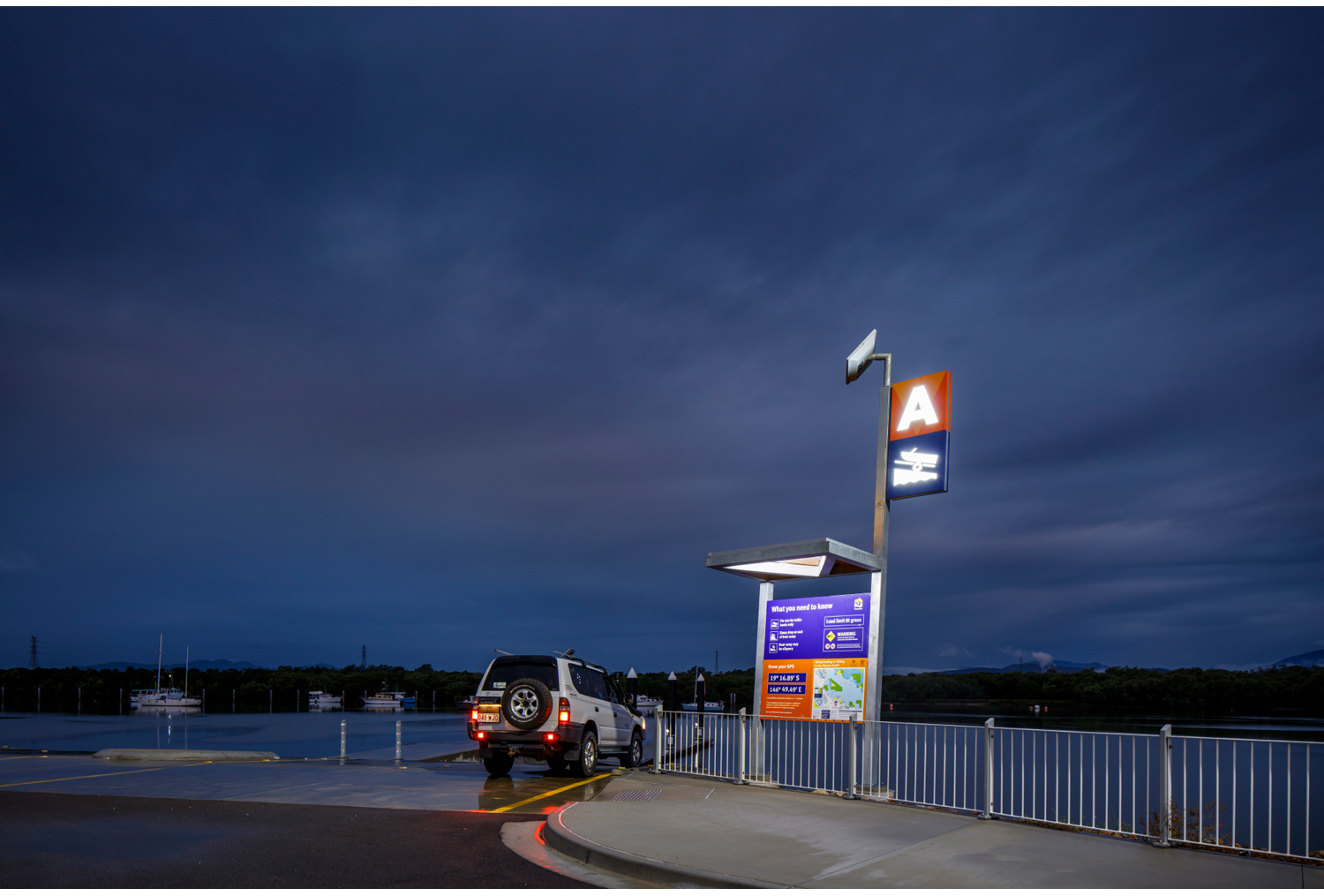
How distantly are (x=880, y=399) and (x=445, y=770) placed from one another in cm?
1081

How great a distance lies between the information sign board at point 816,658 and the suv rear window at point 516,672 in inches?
153

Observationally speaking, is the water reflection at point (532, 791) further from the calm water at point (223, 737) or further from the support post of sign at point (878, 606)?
the calm water at point (223, 737)

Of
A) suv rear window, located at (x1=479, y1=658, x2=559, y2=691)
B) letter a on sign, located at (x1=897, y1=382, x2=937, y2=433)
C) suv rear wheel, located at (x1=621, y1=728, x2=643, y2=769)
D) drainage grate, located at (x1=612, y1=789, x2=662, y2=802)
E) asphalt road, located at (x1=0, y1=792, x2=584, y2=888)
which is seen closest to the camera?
asphalt road, located at (x1=0, y1=792, x2=584, y2=888)

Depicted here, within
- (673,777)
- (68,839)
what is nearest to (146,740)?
(673,777)

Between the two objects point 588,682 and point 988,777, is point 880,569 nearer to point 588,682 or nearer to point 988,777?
point 988,777

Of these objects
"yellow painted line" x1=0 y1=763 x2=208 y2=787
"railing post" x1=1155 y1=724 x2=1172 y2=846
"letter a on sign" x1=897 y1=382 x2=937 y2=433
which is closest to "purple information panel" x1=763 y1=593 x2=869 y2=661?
"letter a on sign" x1=897 y1=382 x2=937 y2=433

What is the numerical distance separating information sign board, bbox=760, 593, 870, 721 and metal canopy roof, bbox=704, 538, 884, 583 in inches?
19.7

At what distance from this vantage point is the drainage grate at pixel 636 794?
12.1 metres

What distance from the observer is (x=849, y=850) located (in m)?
8.29

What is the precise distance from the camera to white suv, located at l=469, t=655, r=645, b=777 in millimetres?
14984

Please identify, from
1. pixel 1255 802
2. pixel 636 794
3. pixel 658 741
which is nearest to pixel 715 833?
pixel 636 794

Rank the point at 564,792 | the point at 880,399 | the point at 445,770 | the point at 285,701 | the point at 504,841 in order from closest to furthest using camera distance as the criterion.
Answer: the point at 504,841 → the point at 564,792 → the point at 880,399 → the point at 445,770 → the point at 285,701

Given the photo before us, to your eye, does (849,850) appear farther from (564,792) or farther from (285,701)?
(285,701)

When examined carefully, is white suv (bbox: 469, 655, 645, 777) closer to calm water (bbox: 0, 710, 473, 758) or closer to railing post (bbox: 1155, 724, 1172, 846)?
railing post (bbox: 1155, 724, 1172, 846)
